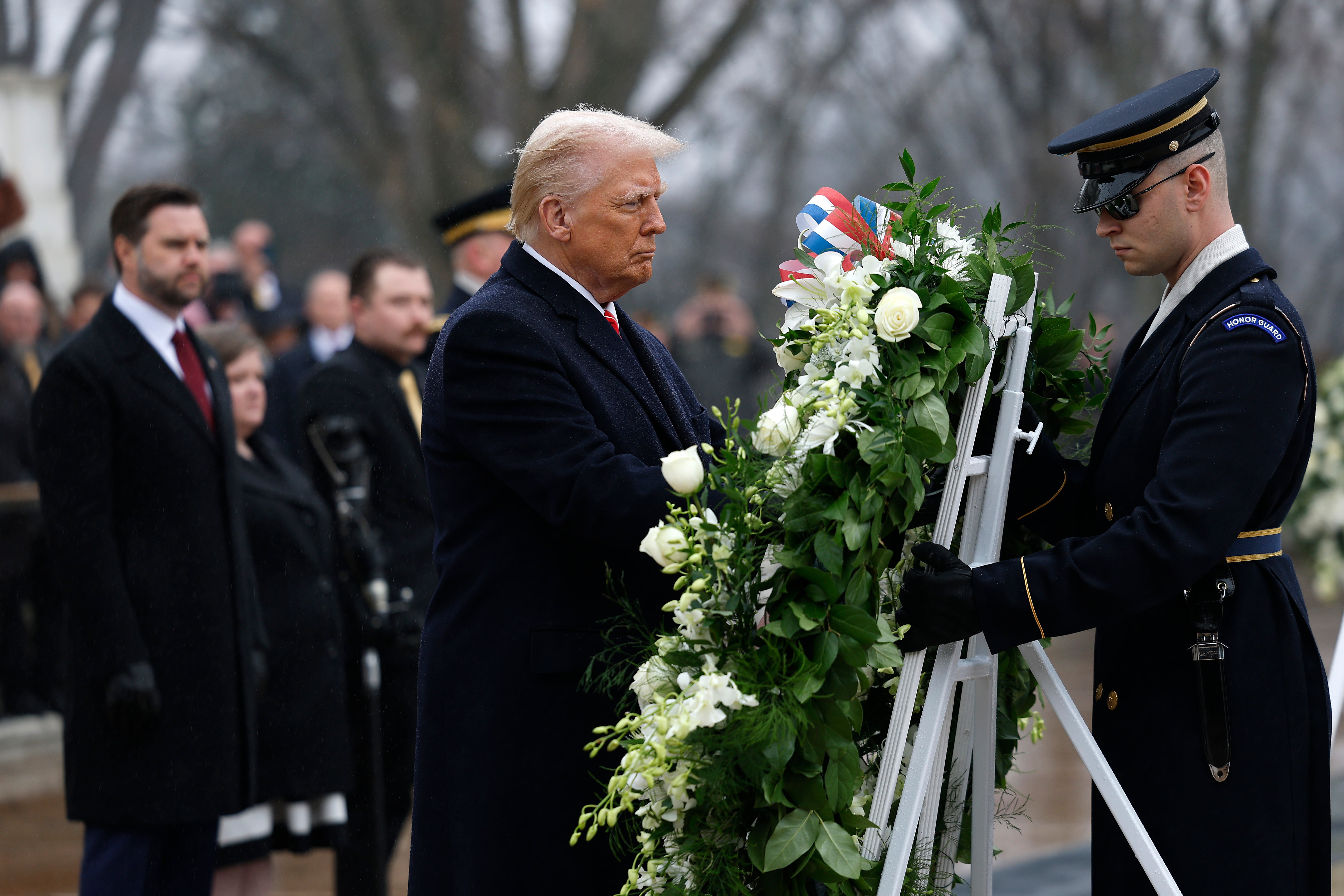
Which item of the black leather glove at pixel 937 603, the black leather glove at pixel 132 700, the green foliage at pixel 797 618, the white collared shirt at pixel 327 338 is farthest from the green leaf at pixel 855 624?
the white collared shirt at pixel 327 338

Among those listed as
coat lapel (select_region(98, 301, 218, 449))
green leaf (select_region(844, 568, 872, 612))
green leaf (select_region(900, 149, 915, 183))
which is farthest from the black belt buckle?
coat lapel (select_region(98, 301, 218, 449))

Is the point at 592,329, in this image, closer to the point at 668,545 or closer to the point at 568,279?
the point at 568,279

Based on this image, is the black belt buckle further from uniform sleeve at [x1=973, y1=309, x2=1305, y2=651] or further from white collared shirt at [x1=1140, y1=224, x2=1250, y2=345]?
white collared shirt at [x1=1140, y1=224, x2=1250, y2=345]

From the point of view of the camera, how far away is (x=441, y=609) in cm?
318

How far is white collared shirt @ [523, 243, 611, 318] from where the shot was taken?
3.24 meters

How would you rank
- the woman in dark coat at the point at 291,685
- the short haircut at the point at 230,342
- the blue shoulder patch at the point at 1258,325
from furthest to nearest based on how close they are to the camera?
1. the short haircut at the point at 230,342
2. the woman in dark coat at the point at 291,685
3. the blue shoulder patch at the point at 1258,325

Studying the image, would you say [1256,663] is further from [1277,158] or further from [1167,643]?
[1277,158]

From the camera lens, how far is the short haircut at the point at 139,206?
14.7ft

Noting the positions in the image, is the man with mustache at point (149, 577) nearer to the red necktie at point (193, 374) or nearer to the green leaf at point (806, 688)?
the red necktie at point (193, 374)

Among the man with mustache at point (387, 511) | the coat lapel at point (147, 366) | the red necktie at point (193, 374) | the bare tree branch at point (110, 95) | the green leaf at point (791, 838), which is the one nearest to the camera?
the green leaf at point (791, 838)

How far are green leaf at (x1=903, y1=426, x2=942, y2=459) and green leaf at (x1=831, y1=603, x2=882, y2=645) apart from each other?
295mm

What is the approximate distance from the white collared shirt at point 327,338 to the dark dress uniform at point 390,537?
3827mm

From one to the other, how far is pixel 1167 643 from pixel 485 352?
1.43 m

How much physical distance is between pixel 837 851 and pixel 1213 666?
81 cm
